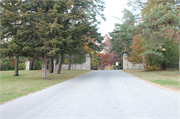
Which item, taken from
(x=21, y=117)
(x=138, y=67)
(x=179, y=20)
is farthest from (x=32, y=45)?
(x=138, y=67)

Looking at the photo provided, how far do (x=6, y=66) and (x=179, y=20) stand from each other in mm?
35127

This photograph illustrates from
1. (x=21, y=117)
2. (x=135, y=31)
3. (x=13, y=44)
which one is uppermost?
(x=135, y=31)

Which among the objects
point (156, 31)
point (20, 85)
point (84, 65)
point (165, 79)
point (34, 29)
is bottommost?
point (20, 85)

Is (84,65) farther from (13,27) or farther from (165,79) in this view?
(165,79)

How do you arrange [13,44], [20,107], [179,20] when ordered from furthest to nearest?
[179,20] → [13,44] → [20,107]

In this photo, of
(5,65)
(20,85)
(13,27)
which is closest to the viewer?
(20,85)

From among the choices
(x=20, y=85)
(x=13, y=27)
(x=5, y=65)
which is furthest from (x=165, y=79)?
(x=5, y=65)

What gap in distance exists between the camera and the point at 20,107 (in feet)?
17.5

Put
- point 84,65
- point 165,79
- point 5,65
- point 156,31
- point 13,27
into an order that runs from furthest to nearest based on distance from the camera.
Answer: point 84,65, point 5,65, point 156,31, point 13,27, point 165,79

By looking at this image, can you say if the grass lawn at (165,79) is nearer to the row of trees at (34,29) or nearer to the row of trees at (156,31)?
the row of trees at (156,31)

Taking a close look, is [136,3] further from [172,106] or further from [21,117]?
[21,117]

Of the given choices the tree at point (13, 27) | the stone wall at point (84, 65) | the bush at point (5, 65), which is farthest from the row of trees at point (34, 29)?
the bush at point (5, 65)

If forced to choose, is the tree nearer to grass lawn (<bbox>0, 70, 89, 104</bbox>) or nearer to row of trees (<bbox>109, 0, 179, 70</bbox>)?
grass lawn (<bbox>0, 70, 89, 104</bbox>)

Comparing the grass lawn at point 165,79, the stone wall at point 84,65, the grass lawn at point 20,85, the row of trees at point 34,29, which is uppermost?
the row of trees at point 34,29
